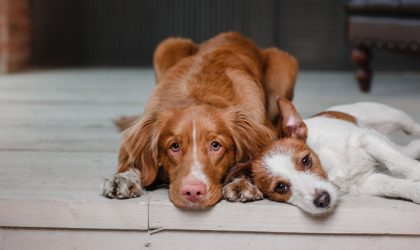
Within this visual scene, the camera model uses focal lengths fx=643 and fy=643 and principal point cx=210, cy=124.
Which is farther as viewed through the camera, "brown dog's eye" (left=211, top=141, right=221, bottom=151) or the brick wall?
the brick wall

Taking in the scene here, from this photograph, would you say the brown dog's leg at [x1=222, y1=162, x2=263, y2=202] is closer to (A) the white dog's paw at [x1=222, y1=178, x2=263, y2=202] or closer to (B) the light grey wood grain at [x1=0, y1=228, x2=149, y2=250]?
(A) the white dog's paw at [x1=222, y1=178, x2=263, y2=202]

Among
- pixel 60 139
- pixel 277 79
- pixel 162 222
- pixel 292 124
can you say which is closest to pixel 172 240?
pixel 162 222

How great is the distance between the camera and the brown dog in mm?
1897

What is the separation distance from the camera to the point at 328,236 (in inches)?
72.9

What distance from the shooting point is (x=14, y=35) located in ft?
19.5

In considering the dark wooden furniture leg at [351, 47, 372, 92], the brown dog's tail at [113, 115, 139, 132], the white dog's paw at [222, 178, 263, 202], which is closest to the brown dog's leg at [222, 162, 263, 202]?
the white dog's paw at [222, 178, 263, 202]

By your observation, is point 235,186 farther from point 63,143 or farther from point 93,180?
point 63,143

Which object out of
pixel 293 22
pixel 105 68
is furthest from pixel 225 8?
pixel 105 68

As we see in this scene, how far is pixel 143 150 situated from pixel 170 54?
0.97 m

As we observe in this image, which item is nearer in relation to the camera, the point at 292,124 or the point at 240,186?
the point at 240,186

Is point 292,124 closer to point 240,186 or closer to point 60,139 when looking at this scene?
point 240,186

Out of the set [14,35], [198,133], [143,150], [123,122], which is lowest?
[14,35]

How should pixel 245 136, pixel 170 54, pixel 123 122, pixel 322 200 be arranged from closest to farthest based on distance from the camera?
pixel 322 200 → pixel 245 136 → pixel 170 54 → pixel 123 122

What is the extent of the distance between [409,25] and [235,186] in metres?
2.51
